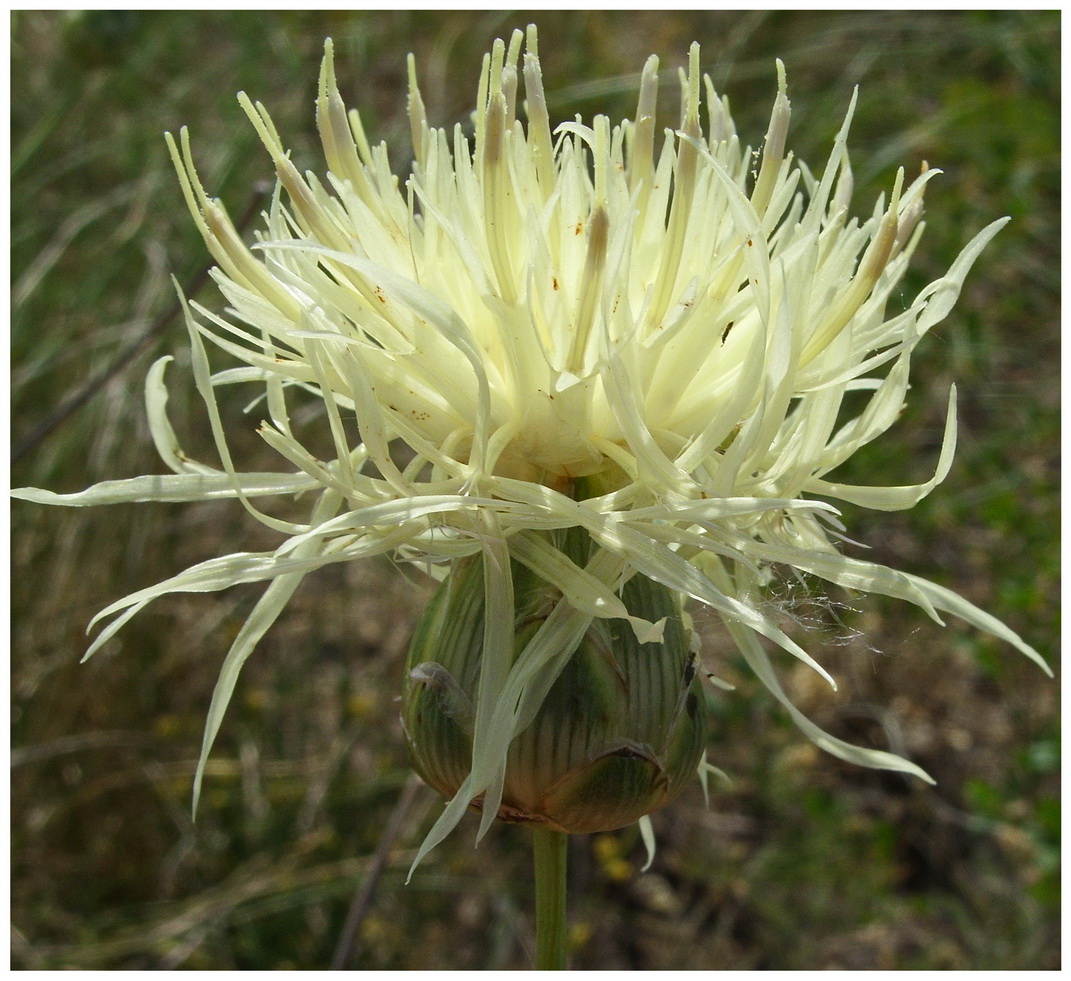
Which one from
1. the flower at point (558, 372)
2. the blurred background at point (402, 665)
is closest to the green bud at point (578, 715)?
the flower at point (558, 372)

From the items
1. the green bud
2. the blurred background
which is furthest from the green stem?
the blurred background

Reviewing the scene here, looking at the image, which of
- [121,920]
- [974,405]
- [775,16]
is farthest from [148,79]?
[974,405]

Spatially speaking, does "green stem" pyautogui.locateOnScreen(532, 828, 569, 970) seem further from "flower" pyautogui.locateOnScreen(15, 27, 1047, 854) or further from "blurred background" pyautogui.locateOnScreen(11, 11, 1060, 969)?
"blurred background" pyautogui.locateOnScreen(11, 11, 1060, 969)

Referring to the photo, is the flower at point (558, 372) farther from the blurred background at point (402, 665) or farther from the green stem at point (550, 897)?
the blurred background at point (402, 665)

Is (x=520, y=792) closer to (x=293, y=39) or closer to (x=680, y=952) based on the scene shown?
(x=680, y=952)

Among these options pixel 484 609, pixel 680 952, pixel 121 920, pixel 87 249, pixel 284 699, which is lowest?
pixel 680 952
